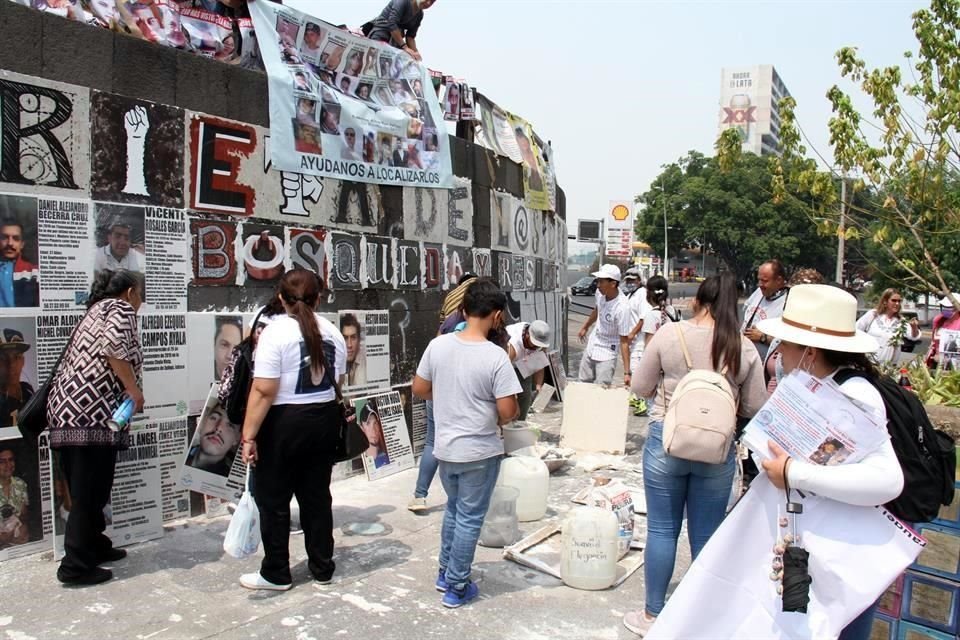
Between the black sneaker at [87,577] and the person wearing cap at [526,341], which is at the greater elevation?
the person wearing cap at [526,341]

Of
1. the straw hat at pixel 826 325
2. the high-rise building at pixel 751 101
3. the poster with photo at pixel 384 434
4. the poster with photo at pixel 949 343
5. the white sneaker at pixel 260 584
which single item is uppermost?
the high-rise building at pixel 751 101

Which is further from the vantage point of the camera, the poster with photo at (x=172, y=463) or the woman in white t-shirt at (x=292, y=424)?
the poster with photo at (x=172, y=463)

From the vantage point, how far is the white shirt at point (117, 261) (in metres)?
4.55

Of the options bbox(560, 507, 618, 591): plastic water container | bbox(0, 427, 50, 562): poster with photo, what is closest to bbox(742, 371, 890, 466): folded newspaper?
bbox(560, 507, 618, 591): plastic water container

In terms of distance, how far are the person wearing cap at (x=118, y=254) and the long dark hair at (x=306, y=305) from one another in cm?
123

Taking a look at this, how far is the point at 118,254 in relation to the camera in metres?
4.64

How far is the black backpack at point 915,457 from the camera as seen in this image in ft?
7.88

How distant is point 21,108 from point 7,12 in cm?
49

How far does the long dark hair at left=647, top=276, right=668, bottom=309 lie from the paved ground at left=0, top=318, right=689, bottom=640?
356 centimetres

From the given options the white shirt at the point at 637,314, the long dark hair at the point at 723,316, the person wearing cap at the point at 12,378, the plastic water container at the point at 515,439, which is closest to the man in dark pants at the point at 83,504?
the person wearing cap at the point at 12,378

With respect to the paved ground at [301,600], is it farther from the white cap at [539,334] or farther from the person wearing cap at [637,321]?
the person wearing cap at [637,321]

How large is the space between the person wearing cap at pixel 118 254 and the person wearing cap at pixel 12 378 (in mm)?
591

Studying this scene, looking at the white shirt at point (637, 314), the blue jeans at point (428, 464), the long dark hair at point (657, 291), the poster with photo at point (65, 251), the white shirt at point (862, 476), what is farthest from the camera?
the white shirt at point (637, 314)

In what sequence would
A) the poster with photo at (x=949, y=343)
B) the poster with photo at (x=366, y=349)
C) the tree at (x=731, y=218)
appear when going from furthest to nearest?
the tree at (x=731, y=218) → the poster with photo at (x=949, y=343) → the poster with photo at (x=366, y=349)
